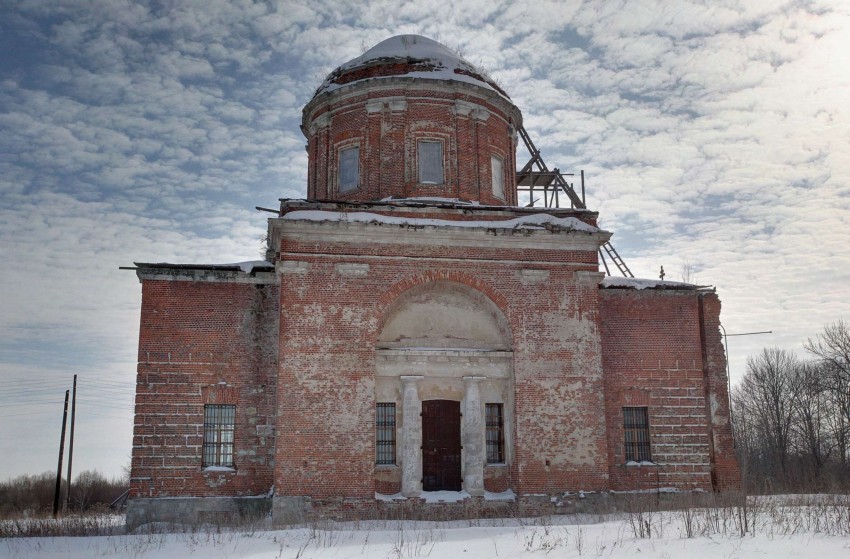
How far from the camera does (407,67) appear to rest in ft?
70.4

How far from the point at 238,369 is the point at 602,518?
30.3 ft

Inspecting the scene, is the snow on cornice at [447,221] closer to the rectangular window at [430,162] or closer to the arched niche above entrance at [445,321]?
the arched niche above entrance at [445,321]

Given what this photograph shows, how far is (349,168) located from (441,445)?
330 inches

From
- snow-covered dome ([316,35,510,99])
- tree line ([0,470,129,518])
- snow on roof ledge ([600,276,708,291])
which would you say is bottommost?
tree line ([0,470,129,518])

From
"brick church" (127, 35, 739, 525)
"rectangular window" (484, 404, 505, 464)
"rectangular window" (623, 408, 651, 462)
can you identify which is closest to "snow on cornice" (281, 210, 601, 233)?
"brick church" (127, 35, 739, 525)

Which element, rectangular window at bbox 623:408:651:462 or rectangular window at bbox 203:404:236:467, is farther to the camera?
rectangular window at bbox 623:408:651:462

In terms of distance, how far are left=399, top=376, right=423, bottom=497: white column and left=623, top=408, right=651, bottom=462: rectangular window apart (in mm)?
5660

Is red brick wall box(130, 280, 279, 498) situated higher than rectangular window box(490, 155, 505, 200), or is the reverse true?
rectangular window box(490, 155, 505, 200)

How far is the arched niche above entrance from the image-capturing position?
1809cm

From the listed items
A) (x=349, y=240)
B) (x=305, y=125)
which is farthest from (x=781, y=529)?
(x=305, y=125)

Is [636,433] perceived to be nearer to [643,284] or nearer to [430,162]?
[643,284]

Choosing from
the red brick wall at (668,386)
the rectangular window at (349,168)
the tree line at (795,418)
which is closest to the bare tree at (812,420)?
the tree line at (795,418)

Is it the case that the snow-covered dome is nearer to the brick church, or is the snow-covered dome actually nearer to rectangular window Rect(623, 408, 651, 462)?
the brick church

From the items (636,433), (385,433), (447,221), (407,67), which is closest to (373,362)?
(385,433)
